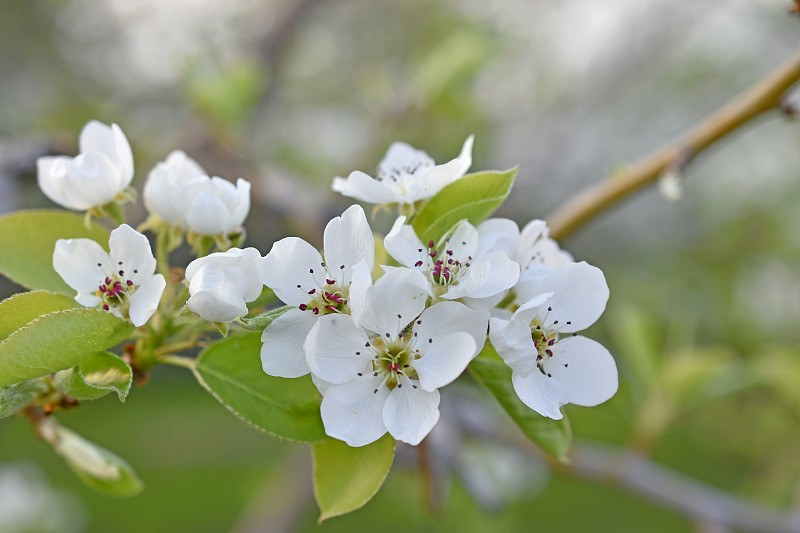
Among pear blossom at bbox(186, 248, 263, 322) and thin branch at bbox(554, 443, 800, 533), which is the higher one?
pear blossom at bbox(186, 248, 263, 322)

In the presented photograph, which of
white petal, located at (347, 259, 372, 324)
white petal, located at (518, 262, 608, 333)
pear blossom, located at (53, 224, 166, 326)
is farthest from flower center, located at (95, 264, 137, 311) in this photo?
white petal, located at (518, 262, 608, 333)

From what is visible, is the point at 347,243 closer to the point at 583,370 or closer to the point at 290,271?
the point at 290,271

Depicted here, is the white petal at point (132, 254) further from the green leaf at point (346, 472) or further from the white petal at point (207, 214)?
the green leaf at point (346, 472)

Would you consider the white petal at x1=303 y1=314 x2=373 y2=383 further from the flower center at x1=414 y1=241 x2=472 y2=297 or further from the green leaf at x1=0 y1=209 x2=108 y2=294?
the green leaf at x1=0 y1=209 x2=108 y2=294

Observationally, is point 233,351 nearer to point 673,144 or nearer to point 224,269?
point 224,269

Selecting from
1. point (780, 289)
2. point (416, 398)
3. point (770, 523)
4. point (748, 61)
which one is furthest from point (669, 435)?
point (416, 398)

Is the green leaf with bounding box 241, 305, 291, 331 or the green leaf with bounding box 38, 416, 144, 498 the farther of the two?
the green leaf with bounding box 38, 416, 144, 498

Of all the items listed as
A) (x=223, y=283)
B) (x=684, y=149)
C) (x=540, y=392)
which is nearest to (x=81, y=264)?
(x=223, y=283)
